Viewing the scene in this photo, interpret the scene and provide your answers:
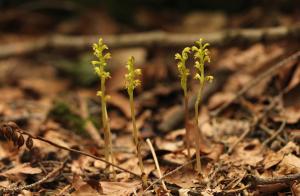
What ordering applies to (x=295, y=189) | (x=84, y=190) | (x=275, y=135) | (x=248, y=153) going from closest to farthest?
(x=295, y=189), (x=84, y=190), (x=248, y=153), (x=275, y=135)

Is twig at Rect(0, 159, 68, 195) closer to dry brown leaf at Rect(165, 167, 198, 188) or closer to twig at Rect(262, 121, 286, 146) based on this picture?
dry brown leaf at Rect(165, 167, 198, 188)

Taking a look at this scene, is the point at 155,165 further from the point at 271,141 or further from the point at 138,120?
the point at 138,120

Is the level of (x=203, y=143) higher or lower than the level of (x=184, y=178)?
higher

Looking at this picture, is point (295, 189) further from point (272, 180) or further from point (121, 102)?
point (121, 102)

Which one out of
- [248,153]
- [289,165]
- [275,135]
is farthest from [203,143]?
[289,165]

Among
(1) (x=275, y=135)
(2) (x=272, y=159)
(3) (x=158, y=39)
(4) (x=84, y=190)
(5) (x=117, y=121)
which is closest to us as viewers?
(4) (x=84, y=190)

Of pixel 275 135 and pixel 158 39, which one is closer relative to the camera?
pixel 275 135

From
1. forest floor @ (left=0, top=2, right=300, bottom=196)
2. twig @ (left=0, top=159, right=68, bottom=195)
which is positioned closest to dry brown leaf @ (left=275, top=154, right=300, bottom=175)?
forest floor @ (left=0, top=2, right=300, bottom=196)

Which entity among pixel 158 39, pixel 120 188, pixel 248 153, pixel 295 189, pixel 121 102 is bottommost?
pixel 295 189
